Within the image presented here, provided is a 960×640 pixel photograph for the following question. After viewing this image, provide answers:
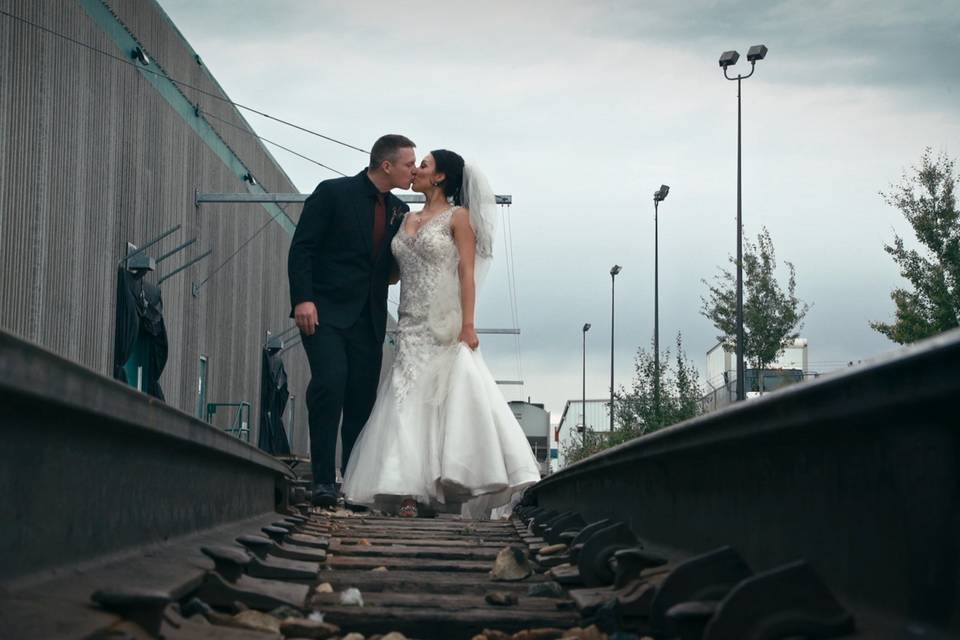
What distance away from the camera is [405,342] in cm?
946

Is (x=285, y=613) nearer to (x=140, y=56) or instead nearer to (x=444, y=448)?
(x=444, y=448)

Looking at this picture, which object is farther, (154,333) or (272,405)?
(272,405)

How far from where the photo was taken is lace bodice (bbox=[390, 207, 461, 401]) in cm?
931

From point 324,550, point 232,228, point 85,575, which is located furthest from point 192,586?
point 232,228

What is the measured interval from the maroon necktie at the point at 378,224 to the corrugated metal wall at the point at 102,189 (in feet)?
14.5

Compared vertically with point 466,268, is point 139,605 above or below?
below

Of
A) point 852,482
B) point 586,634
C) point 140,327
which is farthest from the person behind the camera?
point 140,327

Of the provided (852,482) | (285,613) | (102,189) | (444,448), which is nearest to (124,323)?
(102,189)

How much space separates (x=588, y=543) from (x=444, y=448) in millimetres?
4595

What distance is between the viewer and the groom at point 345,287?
8.71 m

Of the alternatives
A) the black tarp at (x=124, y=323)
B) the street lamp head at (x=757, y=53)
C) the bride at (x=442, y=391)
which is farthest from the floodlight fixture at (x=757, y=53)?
the bride at (x=442, y=391)

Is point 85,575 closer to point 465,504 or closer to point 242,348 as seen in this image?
point 465,504

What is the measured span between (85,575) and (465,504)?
6570 millimetres

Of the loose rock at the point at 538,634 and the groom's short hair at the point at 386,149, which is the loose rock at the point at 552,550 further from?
the groom's short hair at the point at 386,149
